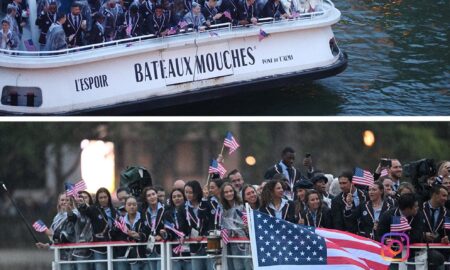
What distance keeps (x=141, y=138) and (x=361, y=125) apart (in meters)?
3.02

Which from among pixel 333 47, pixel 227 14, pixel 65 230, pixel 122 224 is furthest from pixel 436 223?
pixel 333 47

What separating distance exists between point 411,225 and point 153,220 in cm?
228

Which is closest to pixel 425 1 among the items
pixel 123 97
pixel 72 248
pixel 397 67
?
pixel 397 67

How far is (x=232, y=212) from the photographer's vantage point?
13938mm

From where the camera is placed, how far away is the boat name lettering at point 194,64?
18.4m

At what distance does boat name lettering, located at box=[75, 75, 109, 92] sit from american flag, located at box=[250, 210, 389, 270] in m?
5.24

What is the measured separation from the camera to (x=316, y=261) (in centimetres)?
1341

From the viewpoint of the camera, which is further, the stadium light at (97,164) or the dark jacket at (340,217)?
the stadium light at (97,164)

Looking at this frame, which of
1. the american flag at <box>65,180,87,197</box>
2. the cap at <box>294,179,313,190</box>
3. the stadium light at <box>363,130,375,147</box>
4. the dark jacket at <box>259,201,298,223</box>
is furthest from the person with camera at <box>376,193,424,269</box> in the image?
the stadium light at <box>363,130,375,147</box>

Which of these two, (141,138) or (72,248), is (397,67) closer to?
(141,138)

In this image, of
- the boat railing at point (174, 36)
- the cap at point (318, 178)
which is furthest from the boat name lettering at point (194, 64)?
the cap at point (318, 178)

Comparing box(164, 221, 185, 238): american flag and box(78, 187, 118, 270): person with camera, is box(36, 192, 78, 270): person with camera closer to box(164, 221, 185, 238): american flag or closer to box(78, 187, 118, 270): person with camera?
box(78, 187, 118, 270): person with camera

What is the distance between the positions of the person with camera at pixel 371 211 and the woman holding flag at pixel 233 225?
0.97 metres

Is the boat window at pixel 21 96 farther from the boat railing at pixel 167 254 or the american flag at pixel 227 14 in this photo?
the boat railing at pixel 167 254
